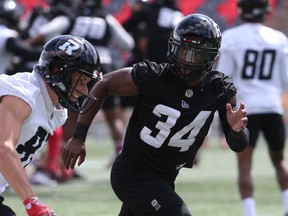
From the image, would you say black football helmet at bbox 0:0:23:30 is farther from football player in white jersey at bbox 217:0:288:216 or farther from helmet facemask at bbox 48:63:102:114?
helmet facemask at bbox 48:63:102:114

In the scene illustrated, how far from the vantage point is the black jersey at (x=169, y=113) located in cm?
528

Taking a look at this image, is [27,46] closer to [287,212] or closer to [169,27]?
[169,27]

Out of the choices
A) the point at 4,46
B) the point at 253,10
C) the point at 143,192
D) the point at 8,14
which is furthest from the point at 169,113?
the point at 8,14

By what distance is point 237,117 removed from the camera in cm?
512

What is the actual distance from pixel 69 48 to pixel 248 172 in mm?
3102

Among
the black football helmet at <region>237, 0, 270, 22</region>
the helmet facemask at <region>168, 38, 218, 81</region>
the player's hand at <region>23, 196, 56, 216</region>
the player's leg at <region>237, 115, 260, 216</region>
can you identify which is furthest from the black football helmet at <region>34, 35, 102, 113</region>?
the black football helmet at <region>237, 0, 270, 22</region>

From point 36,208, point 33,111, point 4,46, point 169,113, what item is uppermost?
point 33,111

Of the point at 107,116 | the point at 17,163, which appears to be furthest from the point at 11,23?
the point at 17,163

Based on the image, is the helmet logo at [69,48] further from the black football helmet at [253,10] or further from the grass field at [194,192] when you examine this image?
the black football helmet at [253,10]

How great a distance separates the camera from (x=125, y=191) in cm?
537

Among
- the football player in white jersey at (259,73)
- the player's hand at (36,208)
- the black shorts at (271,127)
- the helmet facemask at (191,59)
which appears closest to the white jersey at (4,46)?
the football player in white jersey at (259,73)

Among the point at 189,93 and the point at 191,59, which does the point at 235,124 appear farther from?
the point at 191,59

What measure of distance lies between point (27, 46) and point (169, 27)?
236 cm

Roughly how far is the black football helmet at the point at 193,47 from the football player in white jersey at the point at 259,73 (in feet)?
7.66
